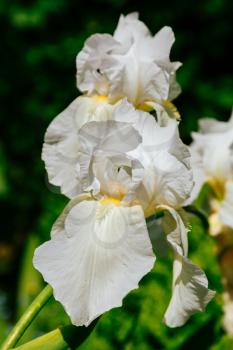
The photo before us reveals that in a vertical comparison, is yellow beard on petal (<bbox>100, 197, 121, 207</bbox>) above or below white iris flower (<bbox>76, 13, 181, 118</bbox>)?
below

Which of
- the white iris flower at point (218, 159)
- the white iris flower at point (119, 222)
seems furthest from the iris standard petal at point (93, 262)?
the white iris flower at point (218, 159)

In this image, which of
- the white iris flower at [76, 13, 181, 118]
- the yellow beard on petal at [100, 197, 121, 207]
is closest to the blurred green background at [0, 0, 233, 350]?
the white iris flower at [76, 13, 181, 118]

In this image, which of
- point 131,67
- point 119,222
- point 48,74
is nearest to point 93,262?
point 119,222

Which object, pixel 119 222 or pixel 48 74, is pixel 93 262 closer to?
pixel 119 222

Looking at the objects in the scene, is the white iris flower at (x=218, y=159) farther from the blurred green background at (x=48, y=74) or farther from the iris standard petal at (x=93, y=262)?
the blurred green background at (x=48, y=74)

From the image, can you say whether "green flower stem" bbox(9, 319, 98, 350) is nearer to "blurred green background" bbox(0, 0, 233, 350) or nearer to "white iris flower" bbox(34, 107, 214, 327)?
"white iris flower" bbox(34, 107, 214, 327)

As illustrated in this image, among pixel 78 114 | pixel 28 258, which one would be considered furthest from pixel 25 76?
pixel 78 114
